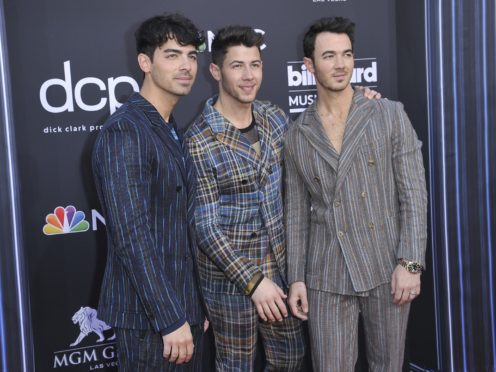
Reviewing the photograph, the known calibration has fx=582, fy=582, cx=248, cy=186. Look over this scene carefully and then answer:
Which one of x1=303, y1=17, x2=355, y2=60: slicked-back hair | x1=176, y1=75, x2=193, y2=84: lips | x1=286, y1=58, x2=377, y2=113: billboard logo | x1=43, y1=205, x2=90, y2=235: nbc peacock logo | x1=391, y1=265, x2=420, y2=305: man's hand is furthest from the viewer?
x1=286, y1=58, x2=377, y2=113: billboard logo

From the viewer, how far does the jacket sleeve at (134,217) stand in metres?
1.74

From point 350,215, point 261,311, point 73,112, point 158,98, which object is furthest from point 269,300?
point 73,112

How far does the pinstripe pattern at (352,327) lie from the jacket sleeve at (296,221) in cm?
11

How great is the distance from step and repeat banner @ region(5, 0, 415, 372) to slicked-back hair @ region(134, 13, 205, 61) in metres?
0.85

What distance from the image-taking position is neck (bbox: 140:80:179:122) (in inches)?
80.4

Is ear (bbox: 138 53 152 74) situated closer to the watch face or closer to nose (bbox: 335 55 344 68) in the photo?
nose (bbox: 335 55 344 68)

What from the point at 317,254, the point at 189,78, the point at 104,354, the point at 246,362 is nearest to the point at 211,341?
the point at 104,354

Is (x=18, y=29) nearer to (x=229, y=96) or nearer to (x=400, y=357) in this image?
(x=229, y=96)

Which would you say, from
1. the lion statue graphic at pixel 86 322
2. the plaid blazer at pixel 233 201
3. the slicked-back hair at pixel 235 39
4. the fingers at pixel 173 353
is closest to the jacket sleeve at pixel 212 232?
the plaid blazer at pixel 233 201

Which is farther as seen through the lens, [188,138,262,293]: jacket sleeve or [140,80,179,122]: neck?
[188,138,262,293]: jacket sleeve

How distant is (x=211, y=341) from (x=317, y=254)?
3.80 ft

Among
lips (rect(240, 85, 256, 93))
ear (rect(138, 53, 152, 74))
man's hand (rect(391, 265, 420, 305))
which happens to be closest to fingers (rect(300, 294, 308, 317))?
man's hand (rect(391, 265, 420, 305))

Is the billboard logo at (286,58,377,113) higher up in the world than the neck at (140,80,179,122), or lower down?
higher up

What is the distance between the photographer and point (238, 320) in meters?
2.42
